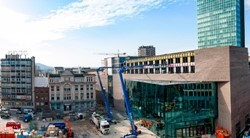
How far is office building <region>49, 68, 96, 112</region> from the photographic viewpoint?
8075 cm

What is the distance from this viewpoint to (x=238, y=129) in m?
54.5

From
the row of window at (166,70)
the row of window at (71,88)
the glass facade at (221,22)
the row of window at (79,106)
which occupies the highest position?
the glass facade at (221,22)

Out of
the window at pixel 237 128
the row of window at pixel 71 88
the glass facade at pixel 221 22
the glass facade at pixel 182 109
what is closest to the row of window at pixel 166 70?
the glass facade at pixel 182 109

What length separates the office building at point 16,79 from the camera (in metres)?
85.2

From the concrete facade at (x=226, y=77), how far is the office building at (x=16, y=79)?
162 feet

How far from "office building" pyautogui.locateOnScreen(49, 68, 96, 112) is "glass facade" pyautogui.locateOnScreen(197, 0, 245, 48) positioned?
74937 mm

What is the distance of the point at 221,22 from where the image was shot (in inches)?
5182

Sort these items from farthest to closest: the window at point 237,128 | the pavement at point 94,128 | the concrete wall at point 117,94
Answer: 1. the concrete wall at point 117,94
2. the pavement at point 94,128
3. the window at point 237,128

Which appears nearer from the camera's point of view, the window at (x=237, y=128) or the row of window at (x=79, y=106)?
the window at (x=237, y=128)

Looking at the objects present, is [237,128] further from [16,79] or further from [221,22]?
[221,22]

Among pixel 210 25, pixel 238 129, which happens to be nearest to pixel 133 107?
pixel 238 129

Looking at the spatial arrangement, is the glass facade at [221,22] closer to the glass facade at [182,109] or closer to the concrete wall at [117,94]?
the concrete wall at [117,94]

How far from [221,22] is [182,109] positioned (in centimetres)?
9341

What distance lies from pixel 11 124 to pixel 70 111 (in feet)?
72.2
